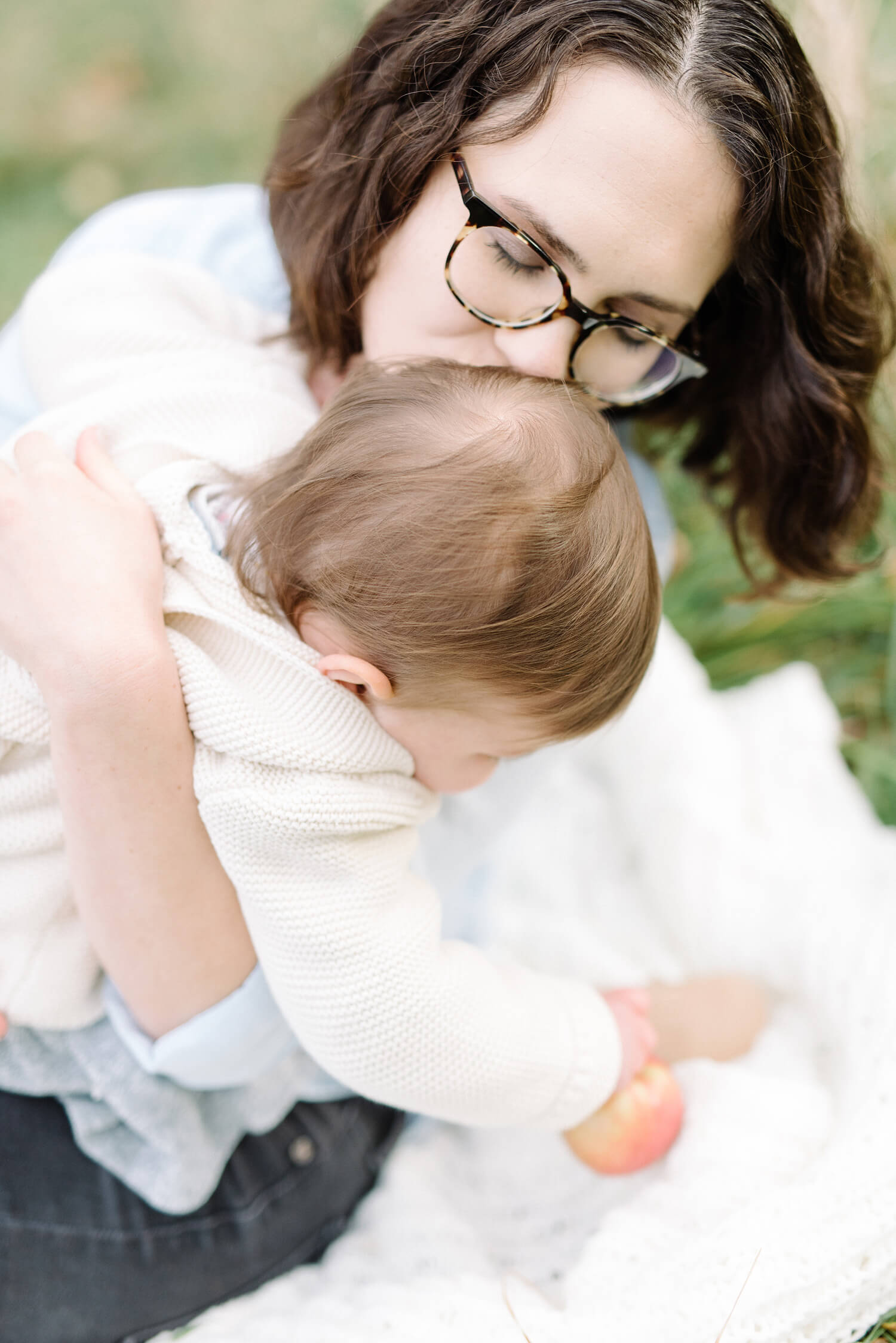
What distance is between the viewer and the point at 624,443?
1952 mm

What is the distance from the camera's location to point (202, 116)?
3779 millimetres

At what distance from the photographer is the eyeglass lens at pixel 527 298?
4.38ft

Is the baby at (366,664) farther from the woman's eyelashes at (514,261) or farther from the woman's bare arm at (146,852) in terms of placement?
the woman's eyelashes at (514,261)

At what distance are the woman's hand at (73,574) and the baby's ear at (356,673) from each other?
8.2 inches

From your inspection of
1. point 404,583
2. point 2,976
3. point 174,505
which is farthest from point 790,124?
point 2,976

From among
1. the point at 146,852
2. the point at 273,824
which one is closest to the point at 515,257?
the point at 273,824

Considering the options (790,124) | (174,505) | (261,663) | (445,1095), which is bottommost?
(445,1095)

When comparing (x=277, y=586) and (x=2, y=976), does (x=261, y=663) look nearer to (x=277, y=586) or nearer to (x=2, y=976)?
(x=277, y=586)

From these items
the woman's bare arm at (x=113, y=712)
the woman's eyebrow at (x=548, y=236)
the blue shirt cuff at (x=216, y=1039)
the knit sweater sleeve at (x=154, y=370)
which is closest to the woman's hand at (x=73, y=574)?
the woman's bare arm at (x=113, y=712)

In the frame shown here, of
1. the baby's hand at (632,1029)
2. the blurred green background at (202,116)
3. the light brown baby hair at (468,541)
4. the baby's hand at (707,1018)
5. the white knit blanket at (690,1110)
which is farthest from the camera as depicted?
the blurred green background at (202,116)

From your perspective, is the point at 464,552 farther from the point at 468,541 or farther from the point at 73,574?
the point at 73,574

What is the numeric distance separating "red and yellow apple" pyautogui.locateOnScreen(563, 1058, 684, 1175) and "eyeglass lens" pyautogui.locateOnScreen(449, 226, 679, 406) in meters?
1.09

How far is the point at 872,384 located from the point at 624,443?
45 cm

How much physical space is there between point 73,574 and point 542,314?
0.70 meters
